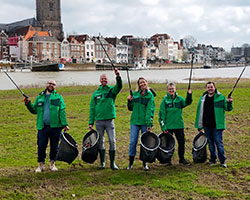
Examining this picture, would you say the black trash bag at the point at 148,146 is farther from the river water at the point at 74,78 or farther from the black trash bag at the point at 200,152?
the river water at the point at 74,78

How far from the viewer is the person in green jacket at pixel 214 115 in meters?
7.46

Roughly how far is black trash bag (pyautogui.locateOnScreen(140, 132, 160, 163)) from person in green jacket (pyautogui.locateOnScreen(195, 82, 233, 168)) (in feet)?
3.65

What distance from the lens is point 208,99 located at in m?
7.58

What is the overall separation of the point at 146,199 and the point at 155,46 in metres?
147

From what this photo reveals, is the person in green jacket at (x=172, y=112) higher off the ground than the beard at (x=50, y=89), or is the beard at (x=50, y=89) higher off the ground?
the beard at (x=50, y=89)

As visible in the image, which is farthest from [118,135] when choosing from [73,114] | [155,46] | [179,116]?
[155,46]

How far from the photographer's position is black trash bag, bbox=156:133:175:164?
7.36 meters

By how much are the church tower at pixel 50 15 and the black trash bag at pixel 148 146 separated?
146 metres

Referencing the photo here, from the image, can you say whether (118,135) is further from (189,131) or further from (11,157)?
(11,157)

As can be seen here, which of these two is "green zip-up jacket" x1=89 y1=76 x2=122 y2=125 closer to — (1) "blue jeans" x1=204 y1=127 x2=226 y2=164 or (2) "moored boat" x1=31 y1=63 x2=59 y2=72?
(1) "blue jeans" x1=204 y1=127 x2=226 y2=164

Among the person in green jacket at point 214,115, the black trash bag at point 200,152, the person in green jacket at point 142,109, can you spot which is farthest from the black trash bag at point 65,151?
the person in green jacket at point 214,115

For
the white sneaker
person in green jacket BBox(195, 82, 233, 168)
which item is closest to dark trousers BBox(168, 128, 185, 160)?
person in green jacket BBox(195, 82, 233, 168)

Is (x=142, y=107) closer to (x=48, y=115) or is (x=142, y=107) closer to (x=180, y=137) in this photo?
(x=180, y=137)

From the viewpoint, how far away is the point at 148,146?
7.46 metres
